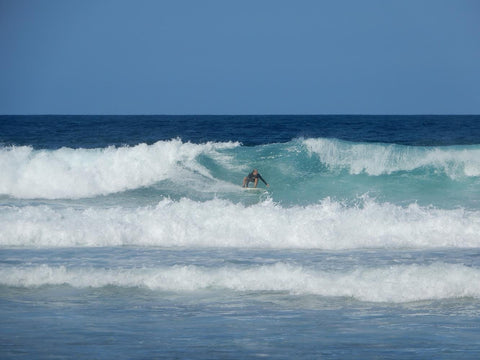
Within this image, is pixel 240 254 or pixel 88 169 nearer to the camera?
pixel 240 254

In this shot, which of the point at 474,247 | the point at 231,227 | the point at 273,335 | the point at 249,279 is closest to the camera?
the point at 273,335

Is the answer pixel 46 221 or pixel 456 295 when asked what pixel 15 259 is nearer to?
pixel 46 221

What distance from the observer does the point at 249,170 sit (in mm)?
19969

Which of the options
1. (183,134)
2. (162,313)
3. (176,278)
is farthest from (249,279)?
(183,134)

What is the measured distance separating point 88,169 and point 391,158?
9.49 meters

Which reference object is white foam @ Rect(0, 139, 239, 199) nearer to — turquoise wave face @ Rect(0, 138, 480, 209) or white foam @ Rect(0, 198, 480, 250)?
turquoise wave face @ Rect(0, 138, 480, 209)

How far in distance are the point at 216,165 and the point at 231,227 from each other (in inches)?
334

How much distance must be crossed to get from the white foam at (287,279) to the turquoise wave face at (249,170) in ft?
23.4

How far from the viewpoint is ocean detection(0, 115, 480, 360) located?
20.8ft

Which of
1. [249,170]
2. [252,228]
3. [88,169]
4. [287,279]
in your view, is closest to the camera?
[287,279]

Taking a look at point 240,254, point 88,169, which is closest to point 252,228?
point 240,254

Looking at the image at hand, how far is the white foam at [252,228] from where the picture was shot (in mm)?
11258

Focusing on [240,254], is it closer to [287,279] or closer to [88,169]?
[287,279]

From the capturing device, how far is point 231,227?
11867mm
